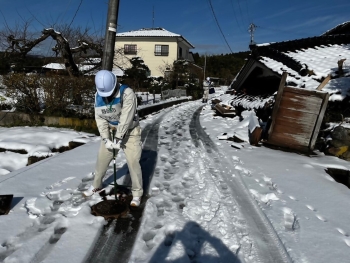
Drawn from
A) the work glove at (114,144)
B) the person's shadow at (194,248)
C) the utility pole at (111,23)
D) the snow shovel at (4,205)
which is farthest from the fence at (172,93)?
the person's shadow at (194,248)

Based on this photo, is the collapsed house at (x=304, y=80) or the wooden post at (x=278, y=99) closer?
the collapsed house at (x=304, y=80)

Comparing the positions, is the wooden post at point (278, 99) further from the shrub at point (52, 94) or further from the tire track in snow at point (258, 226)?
the shrub at point (52, 94)

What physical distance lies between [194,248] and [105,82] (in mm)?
2057

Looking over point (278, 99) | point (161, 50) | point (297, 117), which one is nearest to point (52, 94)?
point (278, 99)

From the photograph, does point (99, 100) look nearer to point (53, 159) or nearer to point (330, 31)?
point (53, 159)

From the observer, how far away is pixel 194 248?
2492 millimetres

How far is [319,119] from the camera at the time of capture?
5844mm

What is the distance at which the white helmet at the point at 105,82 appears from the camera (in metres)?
2.89

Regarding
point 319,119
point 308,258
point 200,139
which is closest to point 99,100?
point 308,258

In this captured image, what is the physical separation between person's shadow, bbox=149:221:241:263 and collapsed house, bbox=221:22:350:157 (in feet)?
14.2

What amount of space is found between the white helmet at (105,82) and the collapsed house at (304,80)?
4.60m

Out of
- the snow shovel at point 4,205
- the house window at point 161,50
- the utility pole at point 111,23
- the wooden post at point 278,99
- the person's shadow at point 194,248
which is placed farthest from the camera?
the house window at point 161,50

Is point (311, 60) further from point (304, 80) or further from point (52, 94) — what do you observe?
point (52, 94)

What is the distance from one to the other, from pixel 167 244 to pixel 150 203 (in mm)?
860
